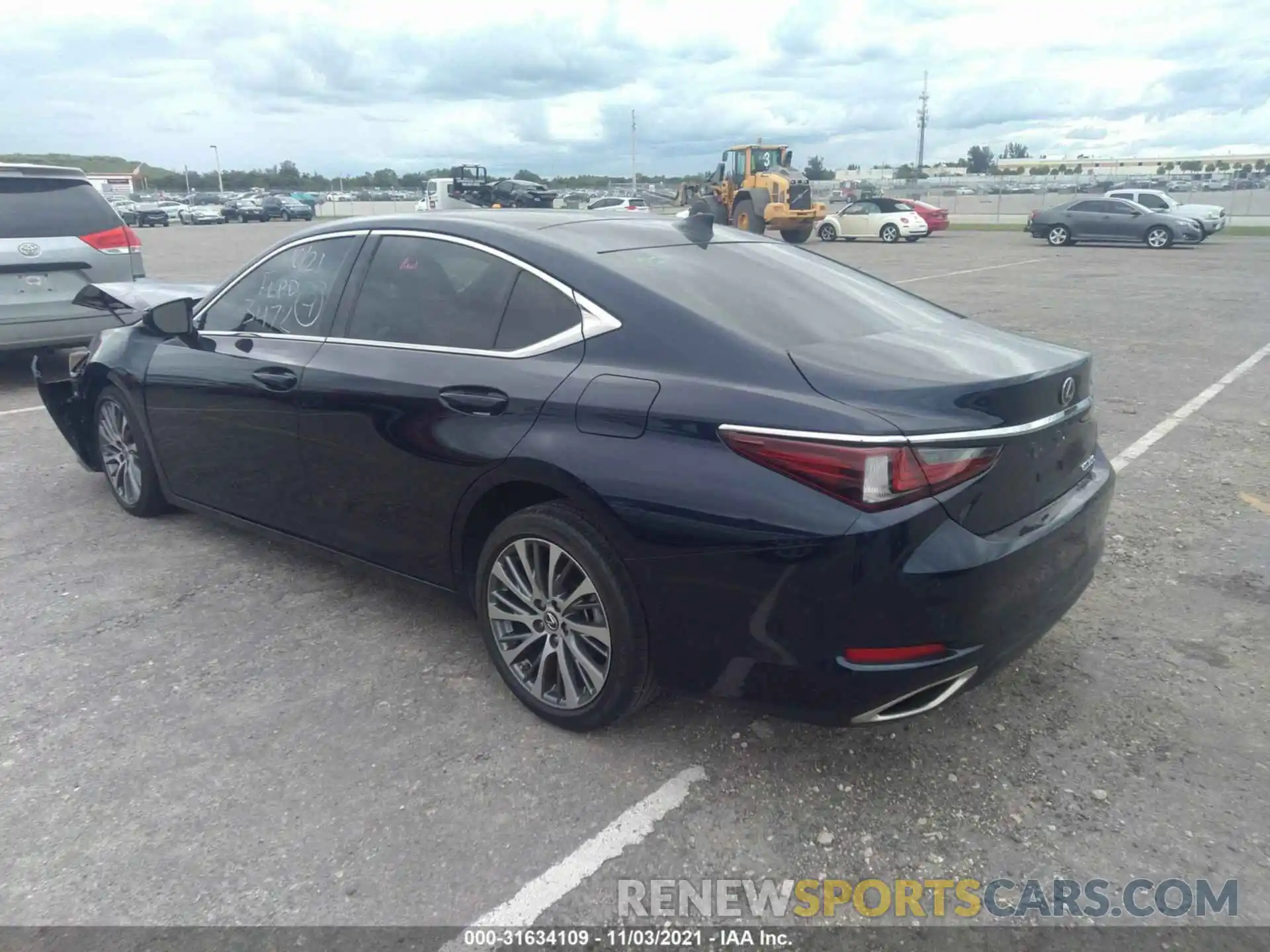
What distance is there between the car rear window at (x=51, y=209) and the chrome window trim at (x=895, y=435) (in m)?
7.63

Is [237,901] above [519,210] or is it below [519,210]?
below

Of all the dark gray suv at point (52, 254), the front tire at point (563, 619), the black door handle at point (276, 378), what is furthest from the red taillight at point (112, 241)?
the front tire at point (563, 619)

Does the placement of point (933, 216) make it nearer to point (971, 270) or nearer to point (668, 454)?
Result: point (971, 270)

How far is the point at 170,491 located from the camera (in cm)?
486

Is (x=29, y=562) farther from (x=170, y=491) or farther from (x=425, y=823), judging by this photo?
(x=425, y=823)

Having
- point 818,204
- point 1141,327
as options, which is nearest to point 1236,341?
point 1141,327

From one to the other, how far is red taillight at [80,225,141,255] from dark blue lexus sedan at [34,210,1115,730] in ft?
17.2

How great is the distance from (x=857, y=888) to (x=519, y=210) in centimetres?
285

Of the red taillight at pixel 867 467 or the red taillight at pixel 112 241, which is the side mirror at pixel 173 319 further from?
the red taillight at pixel 112 241

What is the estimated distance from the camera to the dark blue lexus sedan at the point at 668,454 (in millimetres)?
2574

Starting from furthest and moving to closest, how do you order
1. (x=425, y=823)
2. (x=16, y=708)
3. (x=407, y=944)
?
(x=16, y=708)
(x=425, y=823)
(x=407, y=944)

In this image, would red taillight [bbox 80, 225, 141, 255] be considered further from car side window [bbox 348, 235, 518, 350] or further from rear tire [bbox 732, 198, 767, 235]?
rear tire [bbox 732, 198, 767, 235]

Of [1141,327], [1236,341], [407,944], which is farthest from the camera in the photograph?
[1141,327]

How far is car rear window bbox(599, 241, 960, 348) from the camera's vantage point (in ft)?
10.1
